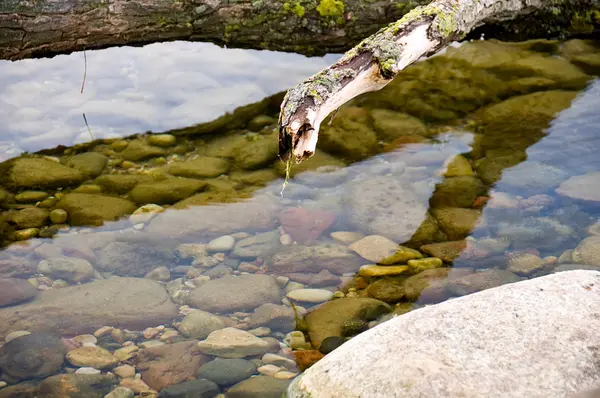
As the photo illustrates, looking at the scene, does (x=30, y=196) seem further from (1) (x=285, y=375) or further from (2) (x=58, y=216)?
(1) (x=285, y=375)

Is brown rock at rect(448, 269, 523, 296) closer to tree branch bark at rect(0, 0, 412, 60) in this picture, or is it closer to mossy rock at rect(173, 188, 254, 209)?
mossy rock at rect(173, 188, 254, 209)

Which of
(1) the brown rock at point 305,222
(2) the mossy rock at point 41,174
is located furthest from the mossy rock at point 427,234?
(2) the mossy rock at point 41,174

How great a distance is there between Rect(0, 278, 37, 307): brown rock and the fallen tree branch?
5.50ft

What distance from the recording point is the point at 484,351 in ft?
7.89

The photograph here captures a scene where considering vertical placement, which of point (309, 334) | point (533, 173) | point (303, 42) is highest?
point (303, 42)

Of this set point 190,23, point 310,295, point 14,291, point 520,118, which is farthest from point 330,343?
point 190,23

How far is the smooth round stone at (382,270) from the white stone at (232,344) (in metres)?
0.85

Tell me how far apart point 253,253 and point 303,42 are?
253cm

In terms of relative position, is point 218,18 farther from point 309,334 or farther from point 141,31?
point 309,334

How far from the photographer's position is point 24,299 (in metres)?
3.50

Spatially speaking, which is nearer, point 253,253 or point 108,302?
point 108,302

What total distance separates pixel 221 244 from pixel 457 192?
5.69 feet

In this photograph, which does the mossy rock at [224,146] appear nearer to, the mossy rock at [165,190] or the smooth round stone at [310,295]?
the mossy rock at [165,190]

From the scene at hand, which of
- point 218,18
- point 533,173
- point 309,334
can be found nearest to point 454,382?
point 309,334
